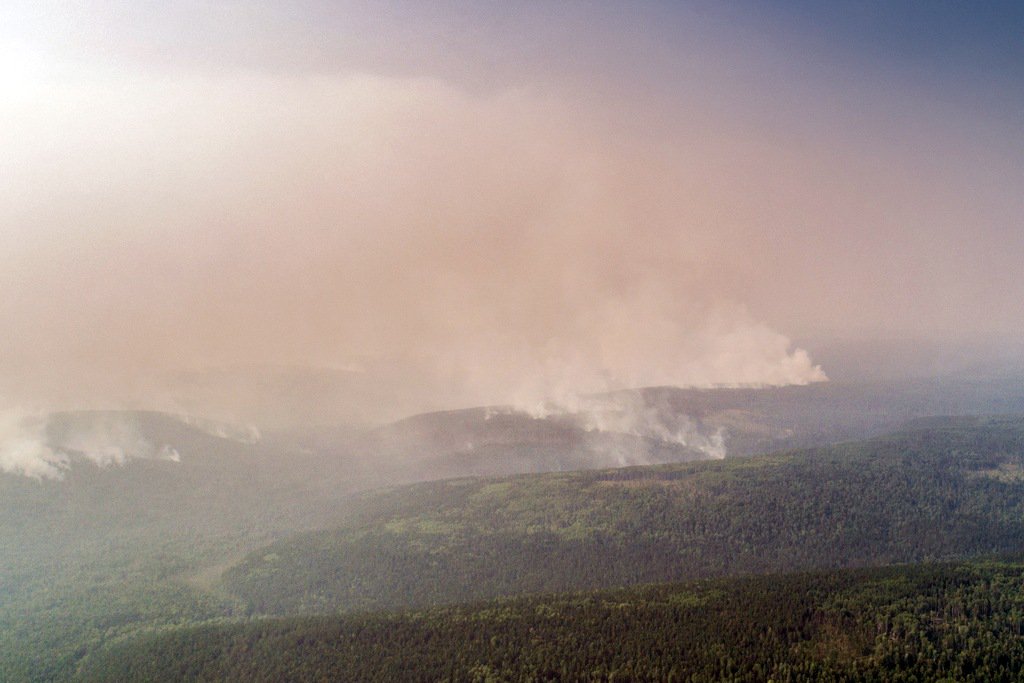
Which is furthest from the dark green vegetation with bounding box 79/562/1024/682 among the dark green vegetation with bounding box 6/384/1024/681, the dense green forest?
the dense green forest

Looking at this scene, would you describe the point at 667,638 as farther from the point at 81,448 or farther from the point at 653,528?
the point at 81,448

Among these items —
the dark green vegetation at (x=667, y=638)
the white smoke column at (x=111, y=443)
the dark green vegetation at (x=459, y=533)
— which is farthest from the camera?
the white smoke column at (x=111, y=443)

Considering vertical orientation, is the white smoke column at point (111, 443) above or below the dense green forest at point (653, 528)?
above

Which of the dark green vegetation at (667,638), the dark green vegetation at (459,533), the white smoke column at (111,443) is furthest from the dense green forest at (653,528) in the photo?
the white smoke column at (111,443)

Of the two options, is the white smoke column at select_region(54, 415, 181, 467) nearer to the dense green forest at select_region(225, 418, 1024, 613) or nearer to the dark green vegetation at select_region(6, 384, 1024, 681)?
the dark green vegetation at select_region(6, 384, 1024, 681)

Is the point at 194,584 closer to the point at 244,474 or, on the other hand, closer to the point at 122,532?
the point at 122,532

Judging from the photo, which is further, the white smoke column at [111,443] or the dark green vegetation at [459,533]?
the white smoke column at [111,443]

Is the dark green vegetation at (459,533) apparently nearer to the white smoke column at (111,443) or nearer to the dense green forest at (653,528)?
the dense green forest at (653,528)

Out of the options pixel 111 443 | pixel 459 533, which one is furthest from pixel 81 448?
pixel 459 533
